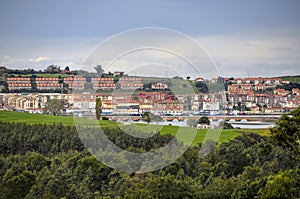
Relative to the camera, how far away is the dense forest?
64.2 feet

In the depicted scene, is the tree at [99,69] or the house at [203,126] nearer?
the tree at [99,69]

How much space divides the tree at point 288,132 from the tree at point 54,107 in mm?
32779

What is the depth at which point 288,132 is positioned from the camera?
19.7m

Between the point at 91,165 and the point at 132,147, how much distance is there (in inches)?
172

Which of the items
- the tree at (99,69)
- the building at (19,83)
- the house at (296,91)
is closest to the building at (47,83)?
the building at (19,83)

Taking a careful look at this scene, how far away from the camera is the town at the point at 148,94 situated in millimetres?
27781

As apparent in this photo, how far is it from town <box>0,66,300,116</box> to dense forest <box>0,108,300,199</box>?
2242 mm

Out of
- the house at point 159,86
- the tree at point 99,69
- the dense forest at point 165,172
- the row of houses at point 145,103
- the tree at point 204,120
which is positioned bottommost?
the dense forest at point 165,172

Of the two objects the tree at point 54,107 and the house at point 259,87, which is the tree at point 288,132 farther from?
the house at point 259,87

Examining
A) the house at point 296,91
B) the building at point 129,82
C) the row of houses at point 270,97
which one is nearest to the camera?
the building at point 129,82

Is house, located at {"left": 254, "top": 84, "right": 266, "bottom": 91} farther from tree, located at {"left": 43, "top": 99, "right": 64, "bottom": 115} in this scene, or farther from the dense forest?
the dense forest

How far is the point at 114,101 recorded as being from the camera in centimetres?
2870

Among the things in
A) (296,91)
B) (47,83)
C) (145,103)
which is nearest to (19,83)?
(47,83)

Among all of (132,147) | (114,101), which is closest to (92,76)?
(114,101)
